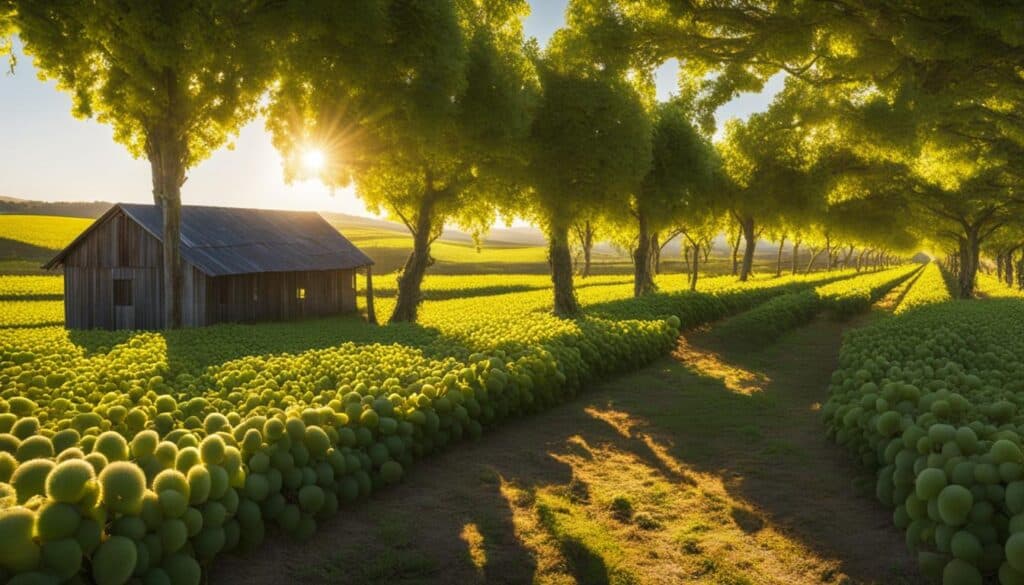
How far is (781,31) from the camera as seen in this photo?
34.6 ft

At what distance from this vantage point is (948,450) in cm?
521

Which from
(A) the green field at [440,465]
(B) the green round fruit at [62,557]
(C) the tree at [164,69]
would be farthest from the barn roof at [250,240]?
(B) the green round fruit at [62,557]

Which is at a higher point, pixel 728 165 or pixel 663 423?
pixel 728 165

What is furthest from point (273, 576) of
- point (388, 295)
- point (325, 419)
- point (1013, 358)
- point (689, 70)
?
point (388, 295)

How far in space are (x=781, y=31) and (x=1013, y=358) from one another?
589cm

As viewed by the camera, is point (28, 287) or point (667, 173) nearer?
point (667, 173)

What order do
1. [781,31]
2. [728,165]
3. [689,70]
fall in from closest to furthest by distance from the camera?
[781,31] < [689,70] < [728,165]

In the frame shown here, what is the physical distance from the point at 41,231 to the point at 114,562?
103326mm

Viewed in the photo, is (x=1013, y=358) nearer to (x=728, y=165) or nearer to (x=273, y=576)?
(x=273, y=576)

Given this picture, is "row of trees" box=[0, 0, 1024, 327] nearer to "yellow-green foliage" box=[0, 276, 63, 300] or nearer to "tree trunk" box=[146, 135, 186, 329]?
"tree trunk" box=[146, 135, 186, 329]

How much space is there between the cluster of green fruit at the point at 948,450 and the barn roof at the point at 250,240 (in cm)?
2695

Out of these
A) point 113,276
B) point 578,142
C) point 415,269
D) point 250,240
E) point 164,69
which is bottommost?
point 113,276

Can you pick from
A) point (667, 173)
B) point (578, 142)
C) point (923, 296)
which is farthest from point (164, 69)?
point (923, 296)

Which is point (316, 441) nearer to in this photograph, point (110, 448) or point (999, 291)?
point (110, 448)
